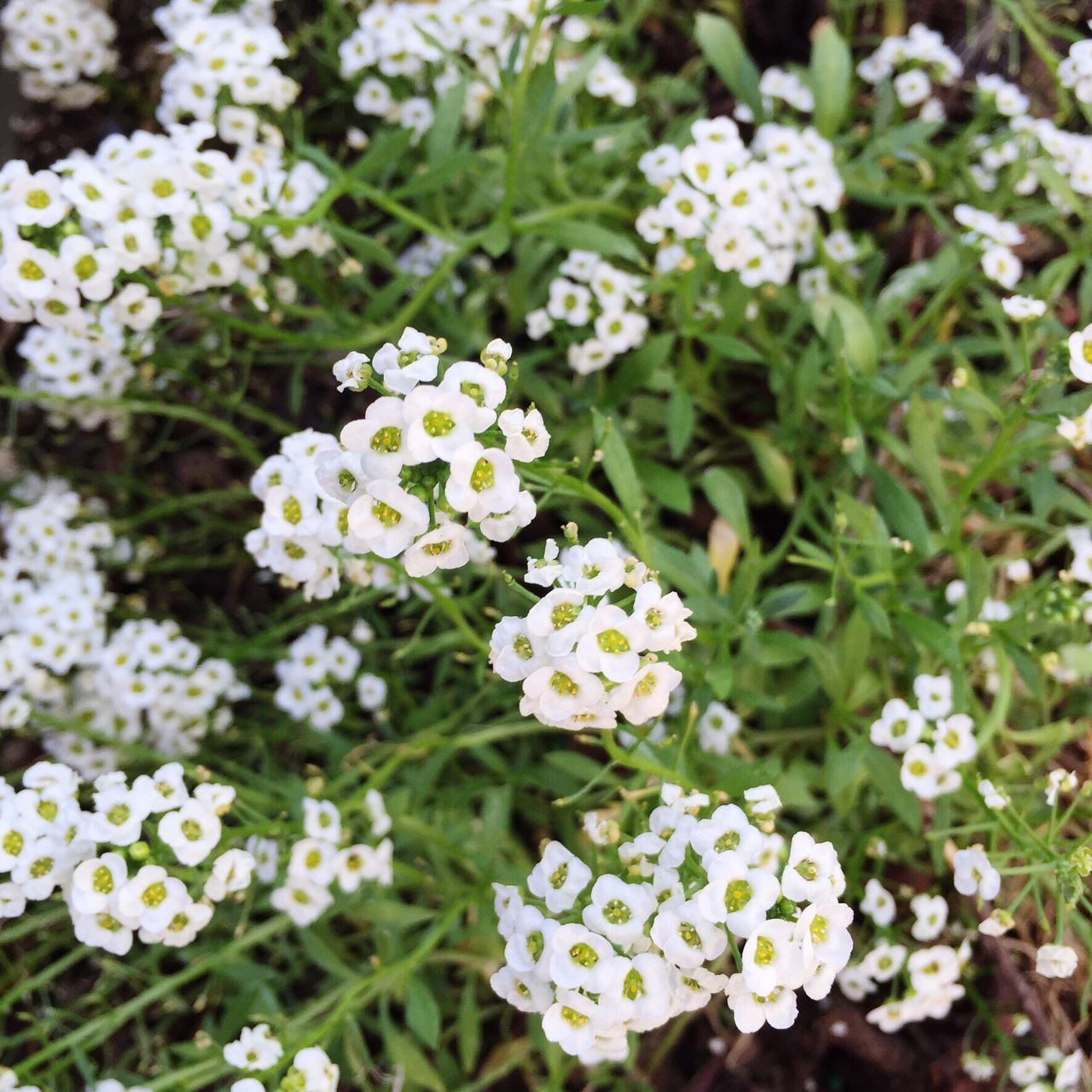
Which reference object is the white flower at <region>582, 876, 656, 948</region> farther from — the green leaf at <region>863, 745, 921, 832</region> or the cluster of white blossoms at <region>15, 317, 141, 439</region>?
the cluster of white blossoms at <region>15, 317, 141, 439</region>

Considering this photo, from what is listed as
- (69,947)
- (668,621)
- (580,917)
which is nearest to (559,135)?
(668,621)

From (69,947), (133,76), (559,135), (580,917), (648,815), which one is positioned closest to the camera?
(580,917)

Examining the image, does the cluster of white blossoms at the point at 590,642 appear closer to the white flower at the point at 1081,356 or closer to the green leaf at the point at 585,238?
the white flower at the point at 1081,356

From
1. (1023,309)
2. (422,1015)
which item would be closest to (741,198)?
(1023,309)

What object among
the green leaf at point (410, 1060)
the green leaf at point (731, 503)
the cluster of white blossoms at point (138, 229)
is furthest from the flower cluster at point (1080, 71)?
the green leaf at point (410, 1060)

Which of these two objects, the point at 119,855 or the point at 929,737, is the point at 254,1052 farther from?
the point at 929,737

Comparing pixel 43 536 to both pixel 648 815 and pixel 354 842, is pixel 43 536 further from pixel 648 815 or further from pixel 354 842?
pixel 648 815

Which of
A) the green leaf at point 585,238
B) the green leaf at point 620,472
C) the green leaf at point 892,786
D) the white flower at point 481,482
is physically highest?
the white flower at point 481,482

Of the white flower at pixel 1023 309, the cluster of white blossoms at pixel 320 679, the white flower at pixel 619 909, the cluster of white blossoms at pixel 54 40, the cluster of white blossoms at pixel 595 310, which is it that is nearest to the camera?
the white flower at pixel 619 909
